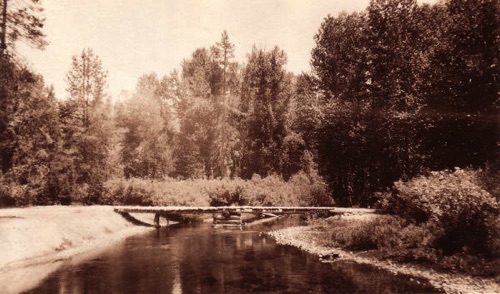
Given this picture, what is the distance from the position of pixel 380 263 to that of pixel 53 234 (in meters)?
21.0

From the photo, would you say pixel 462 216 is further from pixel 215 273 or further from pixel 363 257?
pixel 215 273

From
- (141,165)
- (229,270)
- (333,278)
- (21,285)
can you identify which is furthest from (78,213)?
(141,165)

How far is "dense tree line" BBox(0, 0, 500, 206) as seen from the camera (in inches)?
1214

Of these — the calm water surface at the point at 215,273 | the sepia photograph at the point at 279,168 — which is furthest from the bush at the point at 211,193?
the calm water surface at the point at 215,273

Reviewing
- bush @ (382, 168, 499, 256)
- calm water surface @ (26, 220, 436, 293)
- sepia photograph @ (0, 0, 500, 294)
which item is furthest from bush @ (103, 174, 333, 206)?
bush @ (382, 168, 499, 256)

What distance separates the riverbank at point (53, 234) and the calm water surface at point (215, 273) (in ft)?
8.63

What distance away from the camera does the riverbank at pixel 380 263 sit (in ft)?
52.4

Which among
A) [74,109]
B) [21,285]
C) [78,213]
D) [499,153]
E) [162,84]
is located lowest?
[21,285]

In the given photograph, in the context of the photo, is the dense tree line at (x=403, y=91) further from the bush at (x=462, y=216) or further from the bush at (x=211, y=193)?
the bush at (x=462, y=216)

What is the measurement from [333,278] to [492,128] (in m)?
17.3

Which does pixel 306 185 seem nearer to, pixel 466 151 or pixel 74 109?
pixel 466 151

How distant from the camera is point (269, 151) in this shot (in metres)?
61.5

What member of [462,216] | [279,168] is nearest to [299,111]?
[279,168]

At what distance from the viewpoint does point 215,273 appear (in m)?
20.3
